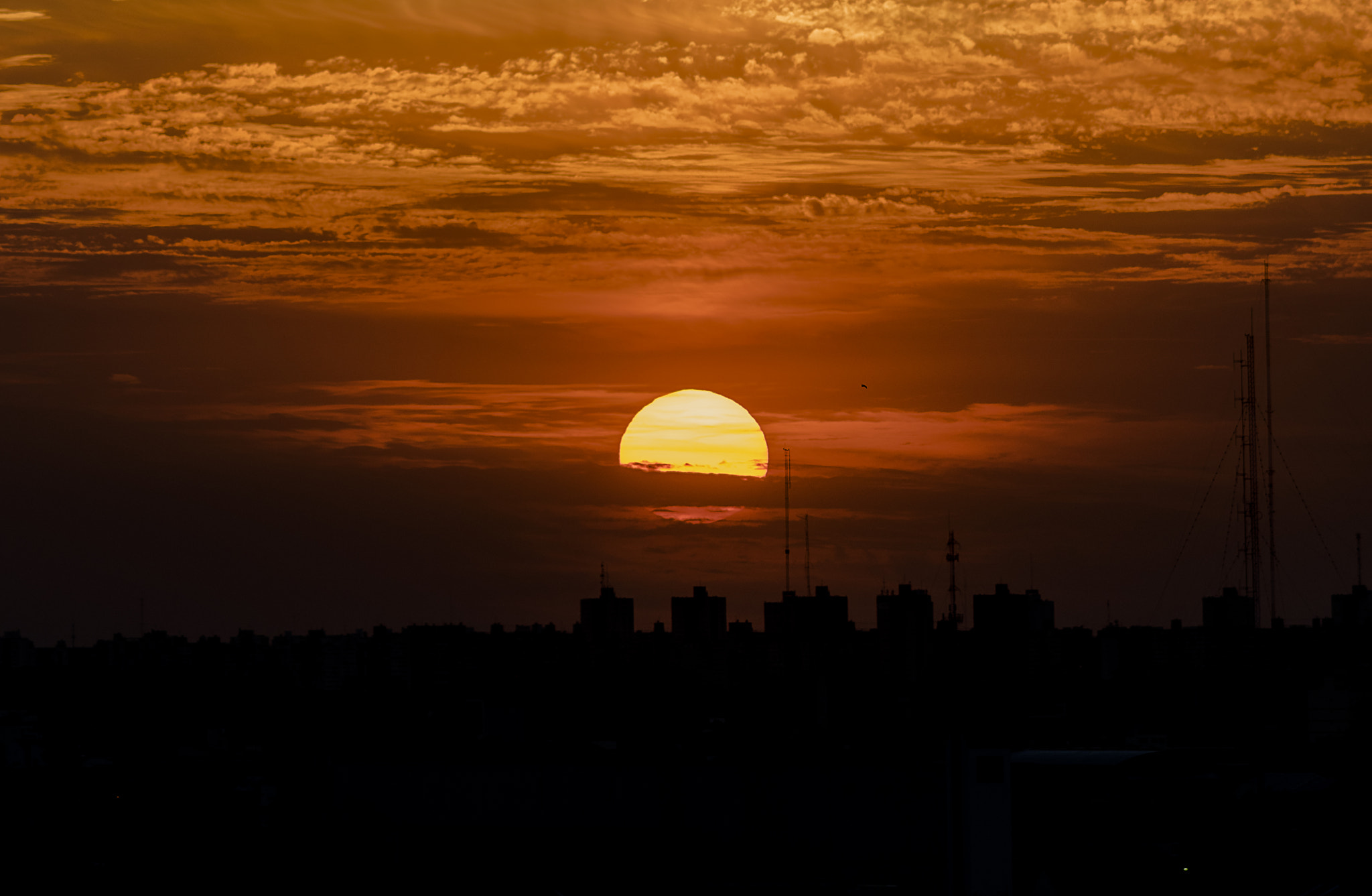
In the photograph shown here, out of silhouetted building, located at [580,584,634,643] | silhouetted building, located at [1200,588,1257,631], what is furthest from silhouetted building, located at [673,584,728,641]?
silhouetted building, located at [1200,588,1257,631]

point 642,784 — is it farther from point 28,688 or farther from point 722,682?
point 28,688

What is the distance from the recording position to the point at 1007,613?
133500 mm

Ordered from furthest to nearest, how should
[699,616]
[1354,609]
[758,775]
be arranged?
1. [699,616]
2. [1354,609]
3. [758,775]

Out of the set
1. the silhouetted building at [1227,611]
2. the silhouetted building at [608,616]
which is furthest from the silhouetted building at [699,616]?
the silhouetted building at [1227,611]

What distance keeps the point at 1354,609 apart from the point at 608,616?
77196mm

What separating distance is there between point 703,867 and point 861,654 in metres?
77.8

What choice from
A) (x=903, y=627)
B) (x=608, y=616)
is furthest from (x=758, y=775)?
(x=608, y=616)

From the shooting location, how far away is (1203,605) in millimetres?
140125

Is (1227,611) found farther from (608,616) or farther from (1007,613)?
(608,616)

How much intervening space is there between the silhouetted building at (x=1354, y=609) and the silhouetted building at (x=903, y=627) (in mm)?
32794

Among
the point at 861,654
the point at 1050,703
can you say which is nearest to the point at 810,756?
the point at 1050,703

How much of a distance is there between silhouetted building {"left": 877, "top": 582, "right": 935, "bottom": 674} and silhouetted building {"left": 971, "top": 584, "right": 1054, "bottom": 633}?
467 cm

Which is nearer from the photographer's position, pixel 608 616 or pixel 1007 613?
pixel 1007 613

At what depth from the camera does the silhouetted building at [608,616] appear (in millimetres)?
170500
